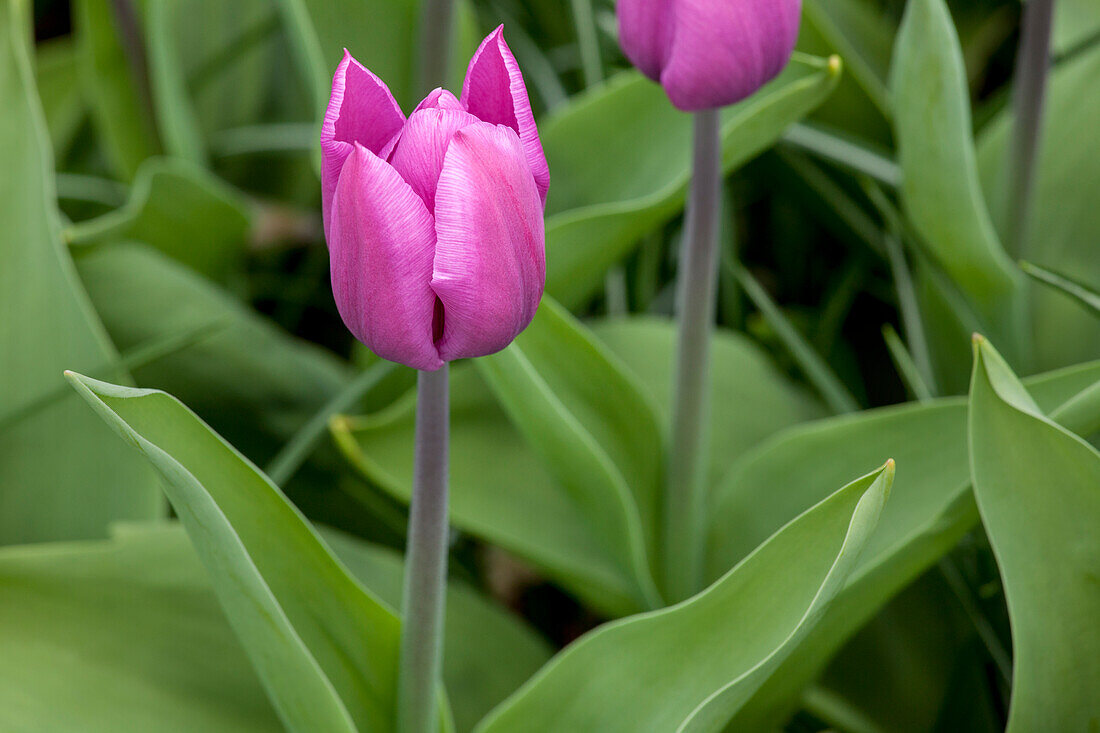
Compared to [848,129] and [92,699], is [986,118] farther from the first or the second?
[92,699]

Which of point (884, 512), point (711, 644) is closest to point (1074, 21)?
point (884, 512)

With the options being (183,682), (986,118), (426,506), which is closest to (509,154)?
(426,506)

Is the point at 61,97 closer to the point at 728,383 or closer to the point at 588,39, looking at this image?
the point at 588,39

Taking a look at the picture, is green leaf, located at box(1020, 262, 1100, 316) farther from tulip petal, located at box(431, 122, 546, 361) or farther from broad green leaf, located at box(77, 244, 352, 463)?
broad green leaf, located at box(77, 244, 352, 463)

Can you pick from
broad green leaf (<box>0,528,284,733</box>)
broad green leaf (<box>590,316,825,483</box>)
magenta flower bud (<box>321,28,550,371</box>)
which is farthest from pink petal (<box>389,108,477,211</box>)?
broad green leaf (<box>590,316,825,483</box>)

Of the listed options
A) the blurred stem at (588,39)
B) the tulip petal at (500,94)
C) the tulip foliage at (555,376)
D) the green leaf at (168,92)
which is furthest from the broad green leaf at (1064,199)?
the green leaf at (168,92)
